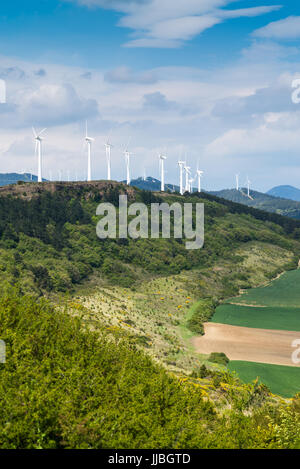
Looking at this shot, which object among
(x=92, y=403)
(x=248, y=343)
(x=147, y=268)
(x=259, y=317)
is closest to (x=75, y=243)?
(x=147, y=268)

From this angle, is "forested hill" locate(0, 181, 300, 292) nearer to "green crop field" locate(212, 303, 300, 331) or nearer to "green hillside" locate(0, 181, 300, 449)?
"green hillside" locate(0, 181, 300, 449)

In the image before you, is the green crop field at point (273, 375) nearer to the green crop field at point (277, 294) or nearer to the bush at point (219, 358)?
the bush at point (219, 358)

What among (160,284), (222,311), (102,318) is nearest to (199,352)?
(102,318)

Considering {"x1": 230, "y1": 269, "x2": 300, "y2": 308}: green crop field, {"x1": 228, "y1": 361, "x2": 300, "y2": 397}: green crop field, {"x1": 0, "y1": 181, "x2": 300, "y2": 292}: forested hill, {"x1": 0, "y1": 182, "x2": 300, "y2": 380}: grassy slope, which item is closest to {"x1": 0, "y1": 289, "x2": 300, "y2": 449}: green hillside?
{"x1": 228, "y1": 361, "x2": 300, "y2": 397}: green crop field

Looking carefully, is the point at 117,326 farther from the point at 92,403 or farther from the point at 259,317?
the point at 92,403

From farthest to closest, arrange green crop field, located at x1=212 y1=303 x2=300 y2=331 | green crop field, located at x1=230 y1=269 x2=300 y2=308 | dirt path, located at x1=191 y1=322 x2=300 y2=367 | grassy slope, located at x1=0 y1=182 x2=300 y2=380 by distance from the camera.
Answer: green crop field, located at x1=230 y1=269 x2=300 y2=308
green crop field, located at x1=212 y1=303 x2=300 y2=331
grassy slope, located at x1=0 y1=182 x2=300 y2=380
dirt path, located at x1=191 y1=322 x2=300 y2=367
